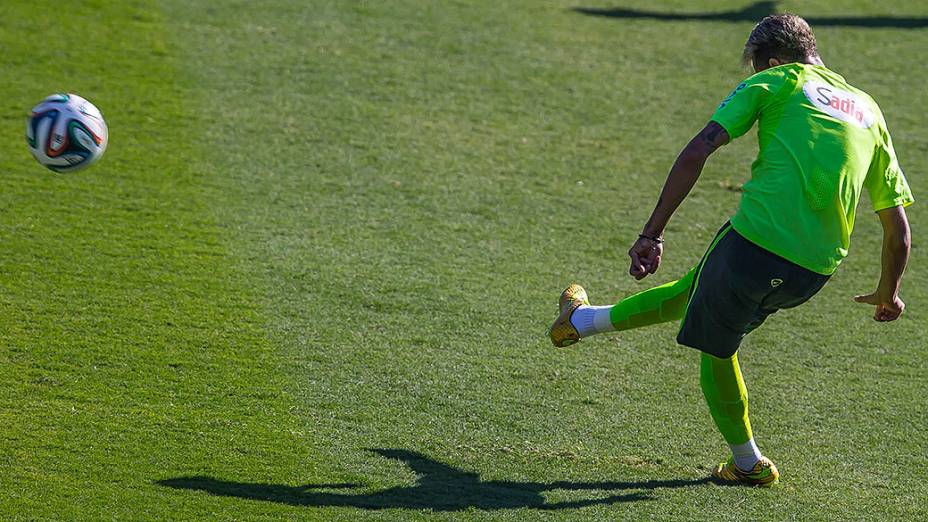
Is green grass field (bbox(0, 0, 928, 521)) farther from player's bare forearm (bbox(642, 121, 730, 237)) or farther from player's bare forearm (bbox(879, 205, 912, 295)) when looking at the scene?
player's bare forearm (bbox(642, 121, 730, 237))

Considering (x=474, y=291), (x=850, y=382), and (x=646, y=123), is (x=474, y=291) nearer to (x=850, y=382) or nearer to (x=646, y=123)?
(x=850, y=382)

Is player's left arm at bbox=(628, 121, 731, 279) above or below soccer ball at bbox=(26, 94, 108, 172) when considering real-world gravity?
below

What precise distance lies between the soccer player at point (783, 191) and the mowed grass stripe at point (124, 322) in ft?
→ 5.78

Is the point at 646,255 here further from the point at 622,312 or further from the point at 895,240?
the point at 895,240

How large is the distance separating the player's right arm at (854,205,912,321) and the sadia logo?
1.17ft

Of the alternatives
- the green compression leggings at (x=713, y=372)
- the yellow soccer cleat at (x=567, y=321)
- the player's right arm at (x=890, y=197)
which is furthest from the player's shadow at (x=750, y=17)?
the player's right arm at (x=890, y=197)

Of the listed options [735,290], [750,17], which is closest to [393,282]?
[735,290]

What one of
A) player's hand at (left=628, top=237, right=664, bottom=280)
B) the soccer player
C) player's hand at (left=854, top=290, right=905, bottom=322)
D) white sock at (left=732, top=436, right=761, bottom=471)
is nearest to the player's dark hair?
the soccer player

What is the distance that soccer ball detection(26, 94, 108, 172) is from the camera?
541 centimetres

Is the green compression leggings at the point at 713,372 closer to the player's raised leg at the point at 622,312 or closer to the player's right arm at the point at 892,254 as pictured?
the player's raised leg at the point at 622,312

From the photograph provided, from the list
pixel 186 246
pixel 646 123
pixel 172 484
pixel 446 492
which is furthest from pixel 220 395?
pixel 646 123

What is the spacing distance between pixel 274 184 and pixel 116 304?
1.87m

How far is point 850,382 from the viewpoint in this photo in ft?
18.0

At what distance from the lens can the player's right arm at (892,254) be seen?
4.11 m
